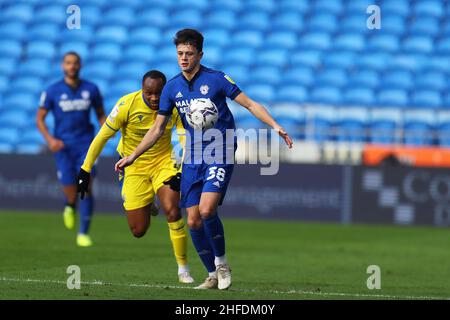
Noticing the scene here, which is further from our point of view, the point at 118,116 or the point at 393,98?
the point at 393,98

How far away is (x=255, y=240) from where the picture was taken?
17.0m

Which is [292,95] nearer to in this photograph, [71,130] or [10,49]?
[10,49]

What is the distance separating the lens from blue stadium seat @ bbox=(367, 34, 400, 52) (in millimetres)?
25953

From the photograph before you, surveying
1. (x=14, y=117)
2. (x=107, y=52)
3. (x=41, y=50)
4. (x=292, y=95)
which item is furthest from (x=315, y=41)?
(x=14, y=117)

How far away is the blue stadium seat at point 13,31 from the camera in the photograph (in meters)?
28.1

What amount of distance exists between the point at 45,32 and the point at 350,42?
8226 millimetres

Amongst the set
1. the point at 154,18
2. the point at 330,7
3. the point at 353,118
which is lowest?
the point at 353,118

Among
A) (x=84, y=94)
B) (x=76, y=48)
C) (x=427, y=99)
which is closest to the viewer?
(x=84, y=94)

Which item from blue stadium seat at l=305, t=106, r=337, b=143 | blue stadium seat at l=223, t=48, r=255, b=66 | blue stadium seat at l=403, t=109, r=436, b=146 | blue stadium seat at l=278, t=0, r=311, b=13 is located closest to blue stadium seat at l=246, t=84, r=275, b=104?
blue stadium seat at l=223, t=48, r=255, b=66

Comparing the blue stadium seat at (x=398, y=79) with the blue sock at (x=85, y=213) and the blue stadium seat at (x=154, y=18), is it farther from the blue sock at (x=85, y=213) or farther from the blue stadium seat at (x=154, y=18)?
the blue sock at (x=85, y=213)

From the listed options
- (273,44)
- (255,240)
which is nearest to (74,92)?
(255,240)

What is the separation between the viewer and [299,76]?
2545cm

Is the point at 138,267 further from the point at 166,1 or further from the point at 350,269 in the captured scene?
Result: the point at 166,1

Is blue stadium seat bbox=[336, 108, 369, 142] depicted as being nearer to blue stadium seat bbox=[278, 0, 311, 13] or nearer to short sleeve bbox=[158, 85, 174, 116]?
blue stadium seat bbox=[278, 0, 311, 13]
